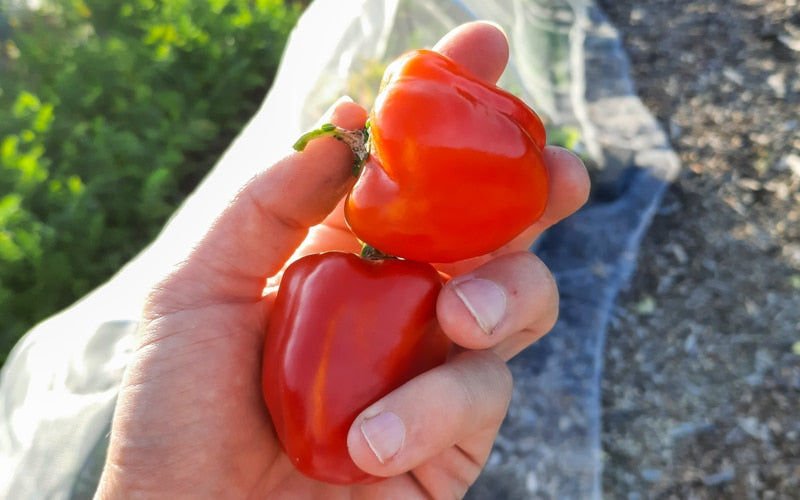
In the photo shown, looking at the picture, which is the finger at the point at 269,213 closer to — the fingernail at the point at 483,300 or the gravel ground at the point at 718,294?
the fingernail at the point at 483,300

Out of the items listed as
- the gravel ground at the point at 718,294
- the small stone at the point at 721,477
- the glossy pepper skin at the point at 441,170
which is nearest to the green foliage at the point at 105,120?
the glossy pepper skin at the point at 441,170

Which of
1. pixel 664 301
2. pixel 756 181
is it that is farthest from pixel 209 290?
pixel 756 181

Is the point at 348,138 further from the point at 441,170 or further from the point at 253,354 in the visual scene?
the point at 253,354

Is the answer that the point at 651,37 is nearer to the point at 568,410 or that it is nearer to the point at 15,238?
the point at 568,410

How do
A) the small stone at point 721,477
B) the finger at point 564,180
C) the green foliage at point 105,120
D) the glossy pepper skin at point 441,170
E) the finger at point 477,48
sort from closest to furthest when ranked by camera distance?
the glossy pepper skin at point 441,170 < the finger at point 564,180 < the finger at point 477,48 < the small stone at point 721,477 < the green foliage at point 105,120

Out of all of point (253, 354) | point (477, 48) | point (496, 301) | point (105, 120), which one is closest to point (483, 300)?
point (496, 301)

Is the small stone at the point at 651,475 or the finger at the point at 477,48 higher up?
the finger at the point at 477,48

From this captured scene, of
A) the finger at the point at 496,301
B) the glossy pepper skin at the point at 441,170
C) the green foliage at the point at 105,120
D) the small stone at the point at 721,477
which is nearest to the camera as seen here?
the glossy pepper skin at the point at 441,170
